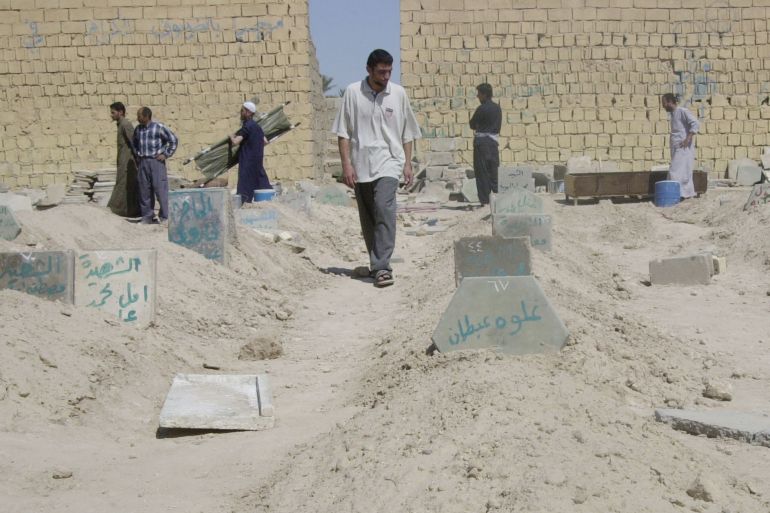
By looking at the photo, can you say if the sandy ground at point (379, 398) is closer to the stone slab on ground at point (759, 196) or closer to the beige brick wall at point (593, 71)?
the stone slab on ground at point (759, 196)

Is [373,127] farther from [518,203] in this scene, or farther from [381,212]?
[518,203]

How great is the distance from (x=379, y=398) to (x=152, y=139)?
24.6ft

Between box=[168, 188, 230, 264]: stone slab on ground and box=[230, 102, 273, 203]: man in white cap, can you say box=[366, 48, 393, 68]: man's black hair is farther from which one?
box=[230, 102, 273, 203]: man in white cap

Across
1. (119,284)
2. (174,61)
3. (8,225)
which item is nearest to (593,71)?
(174,61)

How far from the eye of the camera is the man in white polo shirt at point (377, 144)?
8469 mm

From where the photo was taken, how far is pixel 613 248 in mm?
11422

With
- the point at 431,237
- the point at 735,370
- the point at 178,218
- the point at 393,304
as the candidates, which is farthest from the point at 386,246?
the point at 431,237

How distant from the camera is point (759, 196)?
38.3 feet

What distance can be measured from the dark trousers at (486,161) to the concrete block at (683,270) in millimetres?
6765

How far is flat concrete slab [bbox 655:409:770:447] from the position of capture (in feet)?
13.7

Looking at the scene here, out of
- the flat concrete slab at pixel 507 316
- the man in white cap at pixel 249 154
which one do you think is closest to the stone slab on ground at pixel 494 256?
the flat concrete slab at pixel 507 316

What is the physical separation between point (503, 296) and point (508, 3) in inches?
612

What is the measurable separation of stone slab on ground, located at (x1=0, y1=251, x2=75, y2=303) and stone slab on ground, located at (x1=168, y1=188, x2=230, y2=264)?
2491 millimetres

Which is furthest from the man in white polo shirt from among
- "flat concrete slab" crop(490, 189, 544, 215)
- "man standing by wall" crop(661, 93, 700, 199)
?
"man standing by wall" crop(661, 93, 700, 199)
